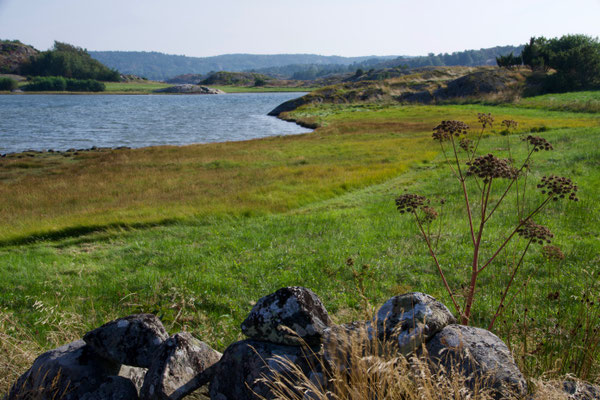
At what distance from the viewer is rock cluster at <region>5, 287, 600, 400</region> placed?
3.69 metres

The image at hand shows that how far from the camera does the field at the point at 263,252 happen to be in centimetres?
653

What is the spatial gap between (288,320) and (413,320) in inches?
53.0

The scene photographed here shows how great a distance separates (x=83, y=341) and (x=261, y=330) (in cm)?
240

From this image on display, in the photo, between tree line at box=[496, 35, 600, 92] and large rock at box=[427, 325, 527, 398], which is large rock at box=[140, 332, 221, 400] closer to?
large rock at box=[427, 325, 527, 398]

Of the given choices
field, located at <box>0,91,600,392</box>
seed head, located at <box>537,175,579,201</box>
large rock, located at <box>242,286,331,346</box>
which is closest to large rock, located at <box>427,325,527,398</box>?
field, located at <box>0,91,600,392</box>

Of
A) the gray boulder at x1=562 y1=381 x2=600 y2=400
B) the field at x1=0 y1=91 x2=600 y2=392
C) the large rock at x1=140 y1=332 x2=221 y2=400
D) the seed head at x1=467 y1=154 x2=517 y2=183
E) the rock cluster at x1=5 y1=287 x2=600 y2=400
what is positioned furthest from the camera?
the field at x1=0 y1=91 x2=600 y2=392

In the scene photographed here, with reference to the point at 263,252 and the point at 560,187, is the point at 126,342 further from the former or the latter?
Result: the point at 263,252

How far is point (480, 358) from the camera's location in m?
3.52

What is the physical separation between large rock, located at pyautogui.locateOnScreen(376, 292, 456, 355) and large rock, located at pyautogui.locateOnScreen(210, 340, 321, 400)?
86 centimetres

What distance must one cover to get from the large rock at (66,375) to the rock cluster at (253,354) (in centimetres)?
1

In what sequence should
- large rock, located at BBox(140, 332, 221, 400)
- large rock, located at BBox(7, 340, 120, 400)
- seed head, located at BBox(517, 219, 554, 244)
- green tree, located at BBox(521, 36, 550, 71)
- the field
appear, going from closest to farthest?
large rock, located at BBox(140, 332, 221, 400) → large rock, located at BBox(7, 340, 120, 400) → seed head, located at BBox(517, 219, 554, 244) → the field → green tree, located at BBox(521, 36, 550, 71)

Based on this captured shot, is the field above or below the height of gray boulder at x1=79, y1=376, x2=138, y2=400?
below

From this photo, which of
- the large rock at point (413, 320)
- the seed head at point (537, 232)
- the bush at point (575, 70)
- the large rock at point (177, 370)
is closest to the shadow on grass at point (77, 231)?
the large rock at point (177, 370)

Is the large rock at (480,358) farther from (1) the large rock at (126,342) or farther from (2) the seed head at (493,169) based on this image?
(1) the large rock at (126,342)
